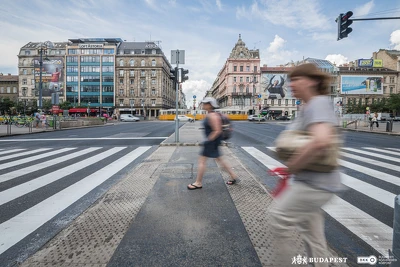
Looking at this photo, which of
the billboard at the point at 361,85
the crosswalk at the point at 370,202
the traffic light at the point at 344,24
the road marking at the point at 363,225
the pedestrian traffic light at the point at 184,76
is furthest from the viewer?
the billboard at the point at 361,85

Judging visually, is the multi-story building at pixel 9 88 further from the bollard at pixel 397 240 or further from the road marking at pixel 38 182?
the bollard at pixel 397 240

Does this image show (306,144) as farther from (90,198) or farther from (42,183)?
(42,183)

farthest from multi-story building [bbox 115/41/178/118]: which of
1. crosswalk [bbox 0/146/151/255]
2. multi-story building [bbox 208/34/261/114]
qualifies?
crosswalk [bbox 0/146/151/255]

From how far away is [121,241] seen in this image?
98.0 inches

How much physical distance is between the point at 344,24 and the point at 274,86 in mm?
62087

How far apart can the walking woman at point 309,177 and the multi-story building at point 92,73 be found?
77226 mm

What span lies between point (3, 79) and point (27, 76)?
1210cm

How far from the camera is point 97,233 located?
8.68ft

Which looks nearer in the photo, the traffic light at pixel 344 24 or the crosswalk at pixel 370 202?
the crosswalk at pixel 370 202

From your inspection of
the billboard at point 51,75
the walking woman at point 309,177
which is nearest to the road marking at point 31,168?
the walking woman at point 309,177

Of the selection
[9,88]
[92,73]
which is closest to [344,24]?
[92,73]

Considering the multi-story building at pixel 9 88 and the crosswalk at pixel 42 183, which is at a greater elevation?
the multi-story building at pixel 9 88

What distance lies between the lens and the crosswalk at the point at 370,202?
2.71m

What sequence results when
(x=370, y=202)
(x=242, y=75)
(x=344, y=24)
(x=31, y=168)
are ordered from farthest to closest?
(x=242, y=75)
(x=344, y=24)
(x=31, y=168)
(x=370, y=202)
